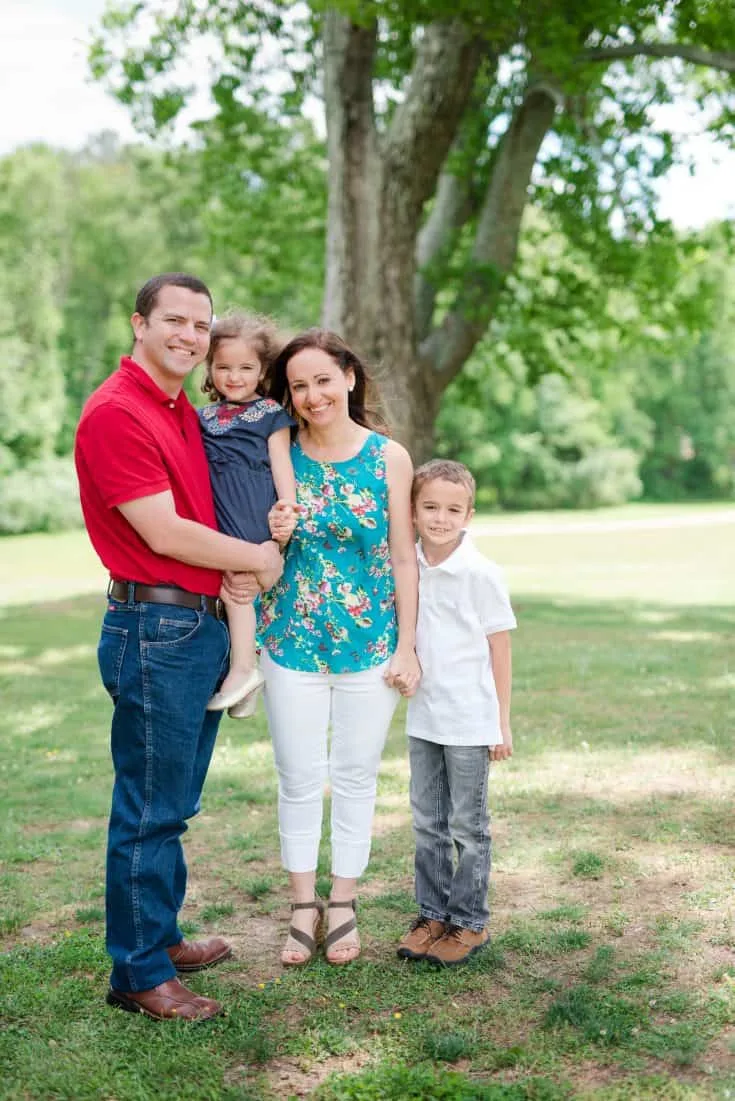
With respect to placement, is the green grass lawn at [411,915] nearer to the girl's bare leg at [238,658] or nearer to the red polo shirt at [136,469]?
the girl's bare leg at [238,658]

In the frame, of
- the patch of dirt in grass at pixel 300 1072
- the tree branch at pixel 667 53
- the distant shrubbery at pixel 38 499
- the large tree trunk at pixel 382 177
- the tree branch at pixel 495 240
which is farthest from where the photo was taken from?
the distant shrubbery at pixel 38 499

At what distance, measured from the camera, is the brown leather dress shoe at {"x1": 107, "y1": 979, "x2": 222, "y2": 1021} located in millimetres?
3494

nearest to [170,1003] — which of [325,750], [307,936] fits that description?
[307,936]

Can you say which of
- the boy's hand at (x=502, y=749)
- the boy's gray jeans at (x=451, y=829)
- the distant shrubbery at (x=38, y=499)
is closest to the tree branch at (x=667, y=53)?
the boy's hand at (x=502, y=749)

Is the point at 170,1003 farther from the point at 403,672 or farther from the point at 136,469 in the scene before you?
the point at 136,469

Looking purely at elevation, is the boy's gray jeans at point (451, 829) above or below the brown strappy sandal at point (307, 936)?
above

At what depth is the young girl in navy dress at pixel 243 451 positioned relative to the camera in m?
3.69

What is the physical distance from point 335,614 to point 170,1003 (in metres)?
1.36

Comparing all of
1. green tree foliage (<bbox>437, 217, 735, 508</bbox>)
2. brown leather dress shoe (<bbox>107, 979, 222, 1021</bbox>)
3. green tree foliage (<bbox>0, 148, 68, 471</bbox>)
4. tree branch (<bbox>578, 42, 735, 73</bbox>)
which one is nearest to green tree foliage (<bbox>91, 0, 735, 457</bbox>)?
tree branch (<bbox>578, 42, 735, 73</bbox>)

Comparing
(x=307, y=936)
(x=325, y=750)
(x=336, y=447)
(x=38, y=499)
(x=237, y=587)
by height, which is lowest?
(x=307, y=936)

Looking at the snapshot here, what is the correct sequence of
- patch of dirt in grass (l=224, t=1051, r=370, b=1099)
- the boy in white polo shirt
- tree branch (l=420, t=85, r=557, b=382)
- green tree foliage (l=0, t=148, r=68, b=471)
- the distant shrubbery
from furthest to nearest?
1. green tree foliage (l=0, t=148, r=68, b=471)
2. the distant shrubbery
3. tree branch (l=420, t=85, r=557, b=382)
4. the boy in white polo shirt
5. patch of dirt in grass (l=224, t=1051, r=370, b=1099)

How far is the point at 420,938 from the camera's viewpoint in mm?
4047

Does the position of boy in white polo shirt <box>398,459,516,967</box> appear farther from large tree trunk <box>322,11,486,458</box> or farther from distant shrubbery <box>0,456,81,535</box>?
distant shrubbery <box>0,456,81,535</box>

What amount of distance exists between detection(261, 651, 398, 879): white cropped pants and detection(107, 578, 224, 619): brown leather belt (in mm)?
545
